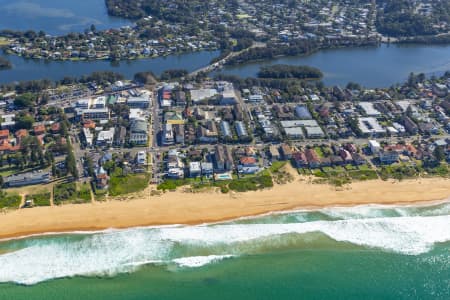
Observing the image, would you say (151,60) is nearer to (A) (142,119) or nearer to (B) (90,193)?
(A) (142,119)

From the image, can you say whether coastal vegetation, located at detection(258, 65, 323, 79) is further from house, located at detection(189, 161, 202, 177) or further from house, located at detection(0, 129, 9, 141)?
house, located at detection(0, 129, 9, 141)

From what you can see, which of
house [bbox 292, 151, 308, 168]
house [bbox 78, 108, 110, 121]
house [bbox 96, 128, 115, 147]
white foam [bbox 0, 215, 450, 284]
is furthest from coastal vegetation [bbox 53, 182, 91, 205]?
house [bbox 292, 151, 308, 168]

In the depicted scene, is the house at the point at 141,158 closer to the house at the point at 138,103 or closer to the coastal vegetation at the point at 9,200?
the coastal vegetation at the point at 9,200

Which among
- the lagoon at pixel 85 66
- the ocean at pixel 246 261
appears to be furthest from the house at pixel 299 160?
the lagoon at pixel 85 66

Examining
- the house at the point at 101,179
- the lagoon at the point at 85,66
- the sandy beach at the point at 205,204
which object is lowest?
the sandy beach at the point at 205,204

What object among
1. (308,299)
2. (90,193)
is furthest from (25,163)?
(308,299)

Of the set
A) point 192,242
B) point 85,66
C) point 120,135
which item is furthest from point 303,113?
point 85,66

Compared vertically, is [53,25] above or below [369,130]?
above

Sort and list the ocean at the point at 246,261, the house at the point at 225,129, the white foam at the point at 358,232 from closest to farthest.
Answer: the ocean at the point at 246,261 → the white foam at the point at 358,232 → the house at the point at 225,129
